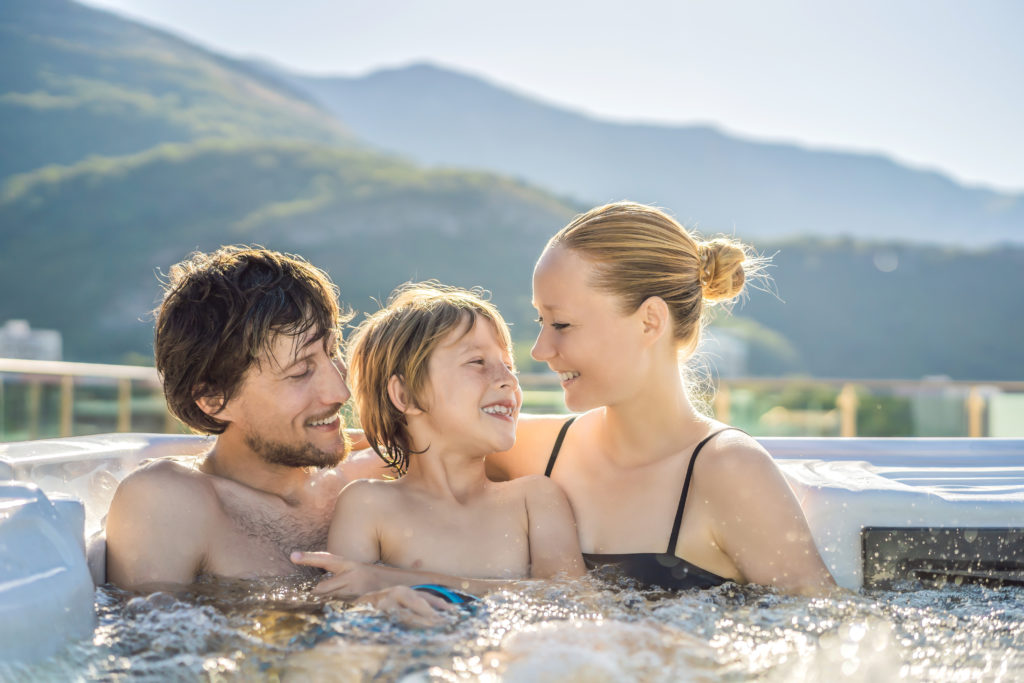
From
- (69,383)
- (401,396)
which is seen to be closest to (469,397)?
(401,396)

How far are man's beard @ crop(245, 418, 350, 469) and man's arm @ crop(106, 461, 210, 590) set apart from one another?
0.72ft

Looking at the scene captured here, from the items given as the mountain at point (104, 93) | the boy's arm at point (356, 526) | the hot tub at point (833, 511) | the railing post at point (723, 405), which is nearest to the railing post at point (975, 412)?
the railing post at point (723, 405)

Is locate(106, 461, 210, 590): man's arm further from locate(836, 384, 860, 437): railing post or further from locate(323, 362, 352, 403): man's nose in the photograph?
locate(836, 384, 860, 437): railing post

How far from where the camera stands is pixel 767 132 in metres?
66.9

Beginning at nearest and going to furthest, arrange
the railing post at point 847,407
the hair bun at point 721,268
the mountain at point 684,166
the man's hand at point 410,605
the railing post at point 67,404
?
1. the man's hand at point 410,605
2. the hair bun at point 721,268
3. the railing post at point 847,407
4. the railing post at point 67,404
5. the mountain at point 684,166

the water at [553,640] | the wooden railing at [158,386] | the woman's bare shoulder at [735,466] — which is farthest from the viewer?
the wooden railing at [158,386]

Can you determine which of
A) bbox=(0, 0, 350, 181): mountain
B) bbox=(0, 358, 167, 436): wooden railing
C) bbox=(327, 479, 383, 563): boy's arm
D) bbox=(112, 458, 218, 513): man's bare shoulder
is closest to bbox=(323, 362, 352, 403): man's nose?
bbox=(327, 479, 383, 563): boy's arm

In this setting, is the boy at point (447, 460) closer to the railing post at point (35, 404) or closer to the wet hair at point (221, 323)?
the wet hair at point (221, 323)

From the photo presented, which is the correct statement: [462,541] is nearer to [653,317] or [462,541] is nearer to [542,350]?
[542,350]

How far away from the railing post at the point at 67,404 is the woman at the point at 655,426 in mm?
5154

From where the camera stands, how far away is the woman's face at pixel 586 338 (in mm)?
2062

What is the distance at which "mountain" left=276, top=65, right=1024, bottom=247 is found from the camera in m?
60.6

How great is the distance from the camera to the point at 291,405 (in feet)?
A: 6.55

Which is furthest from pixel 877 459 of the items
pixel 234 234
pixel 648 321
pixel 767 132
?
pixel 767 132
